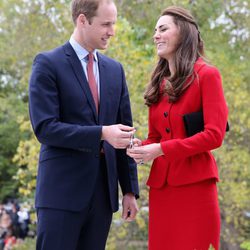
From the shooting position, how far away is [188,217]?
13.4 feet

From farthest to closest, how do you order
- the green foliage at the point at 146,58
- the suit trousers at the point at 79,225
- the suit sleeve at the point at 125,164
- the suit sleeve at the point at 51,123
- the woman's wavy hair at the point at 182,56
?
the green foliage at the point at 146,58 < the suit sleeve at the point at 125,164 < the woman's wavy hair at the point at 182,56 < the suit trousers at the point at 79,225 < the suit sleeve at the point at 51,123

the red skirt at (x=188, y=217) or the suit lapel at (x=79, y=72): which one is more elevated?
the suit lapel at (x=79, y=72)

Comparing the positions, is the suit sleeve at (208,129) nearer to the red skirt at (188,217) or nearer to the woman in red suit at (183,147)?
the woman in red suit at (183,147)

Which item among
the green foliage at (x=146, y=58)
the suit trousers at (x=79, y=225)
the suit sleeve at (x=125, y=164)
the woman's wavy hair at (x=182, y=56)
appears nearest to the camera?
the suit trousers at (x=79, y=225)

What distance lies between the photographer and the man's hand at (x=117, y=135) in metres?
3.88

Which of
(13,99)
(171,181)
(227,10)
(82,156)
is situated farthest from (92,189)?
(13,99)

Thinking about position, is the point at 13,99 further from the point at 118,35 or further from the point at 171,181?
the point at 171,181

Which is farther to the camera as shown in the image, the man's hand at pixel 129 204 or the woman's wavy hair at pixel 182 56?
the man's hand at pixel 129 204

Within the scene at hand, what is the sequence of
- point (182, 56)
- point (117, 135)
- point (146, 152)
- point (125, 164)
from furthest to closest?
point (125, 164), point (182, 56), point (146, 152), point (117, 135)

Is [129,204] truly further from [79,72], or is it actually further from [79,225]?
[79,72]

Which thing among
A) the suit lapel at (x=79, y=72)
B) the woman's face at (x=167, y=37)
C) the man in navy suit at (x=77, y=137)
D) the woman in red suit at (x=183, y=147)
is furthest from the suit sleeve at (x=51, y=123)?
the woman's face at (x=167, y=37)

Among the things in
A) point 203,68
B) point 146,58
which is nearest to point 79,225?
point 203,68

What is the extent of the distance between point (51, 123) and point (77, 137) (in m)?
0.17

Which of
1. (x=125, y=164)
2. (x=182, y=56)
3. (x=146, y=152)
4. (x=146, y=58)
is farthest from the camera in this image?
(x=146, y=58)
